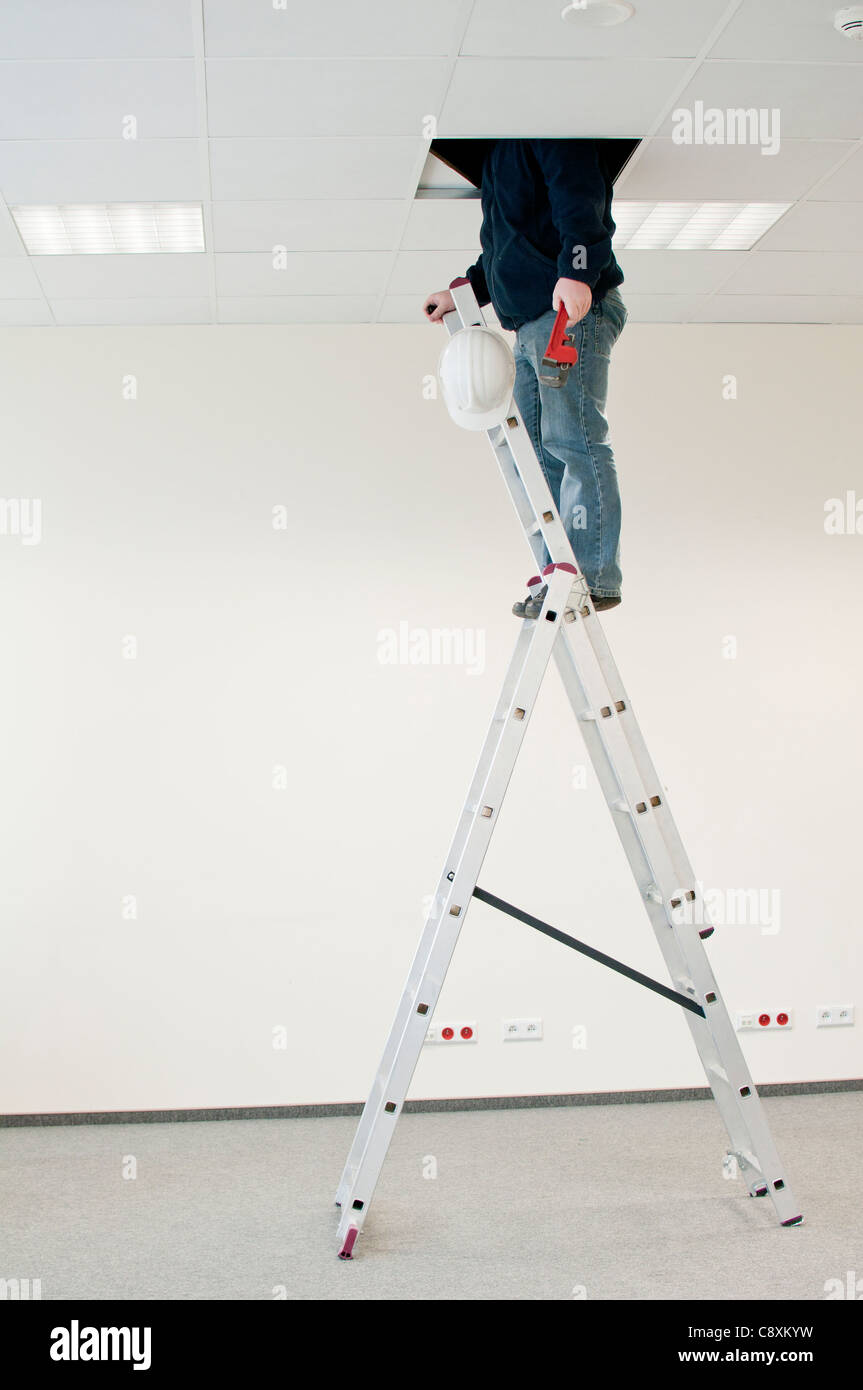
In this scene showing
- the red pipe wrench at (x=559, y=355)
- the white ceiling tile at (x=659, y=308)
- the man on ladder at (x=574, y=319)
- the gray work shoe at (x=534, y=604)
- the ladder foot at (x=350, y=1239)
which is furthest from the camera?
the white ceiling tile at (x=659, y=308)

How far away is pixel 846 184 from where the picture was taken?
348 centimetres

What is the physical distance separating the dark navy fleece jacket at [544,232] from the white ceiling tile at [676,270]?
1.05 metres

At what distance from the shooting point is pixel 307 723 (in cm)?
439

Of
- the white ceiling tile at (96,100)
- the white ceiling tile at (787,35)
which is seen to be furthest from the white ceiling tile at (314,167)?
the white ceiling tile at (787,35)

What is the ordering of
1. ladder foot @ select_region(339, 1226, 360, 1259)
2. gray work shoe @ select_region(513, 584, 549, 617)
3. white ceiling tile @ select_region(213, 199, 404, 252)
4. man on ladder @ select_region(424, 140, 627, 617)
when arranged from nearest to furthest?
man on ladder @ select_region(424, 140, 627, 617) < gray work shoe @ select_region(513, 584, 549, 617) < ladder foot @ select_region(339, 1226, 360, 1259) < white ceiling tile @ select_region(213, 199, 404, 252)

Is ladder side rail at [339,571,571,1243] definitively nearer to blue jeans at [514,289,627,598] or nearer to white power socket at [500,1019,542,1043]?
blue jeans at [514,289,627,598]

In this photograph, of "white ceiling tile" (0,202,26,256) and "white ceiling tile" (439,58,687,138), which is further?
"white ceiling tile" (0,202,26,256)

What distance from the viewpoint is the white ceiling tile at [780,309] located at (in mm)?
4324

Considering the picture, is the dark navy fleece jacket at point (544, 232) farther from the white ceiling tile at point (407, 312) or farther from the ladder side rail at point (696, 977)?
the white ceiling tile at point (407, 312)

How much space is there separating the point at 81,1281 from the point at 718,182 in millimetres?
3392

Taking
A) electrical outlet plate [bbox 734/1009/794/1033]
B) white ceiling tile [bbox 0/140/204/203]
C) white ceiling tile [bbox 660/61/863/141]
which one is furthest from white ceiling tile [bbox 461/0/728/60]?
electrical outlet plate [bbox 734/1009/794/1033]

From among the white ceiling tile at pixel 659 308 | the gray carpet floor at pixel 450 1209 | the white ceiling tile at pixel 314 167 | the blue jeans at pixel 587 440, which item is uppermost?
the white ceiling tile at pixel 659 308

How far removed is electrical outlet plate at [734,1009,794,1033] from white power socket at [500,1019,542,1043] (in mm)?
760

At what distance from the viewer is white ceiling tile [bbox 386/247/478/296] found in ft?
12.6
